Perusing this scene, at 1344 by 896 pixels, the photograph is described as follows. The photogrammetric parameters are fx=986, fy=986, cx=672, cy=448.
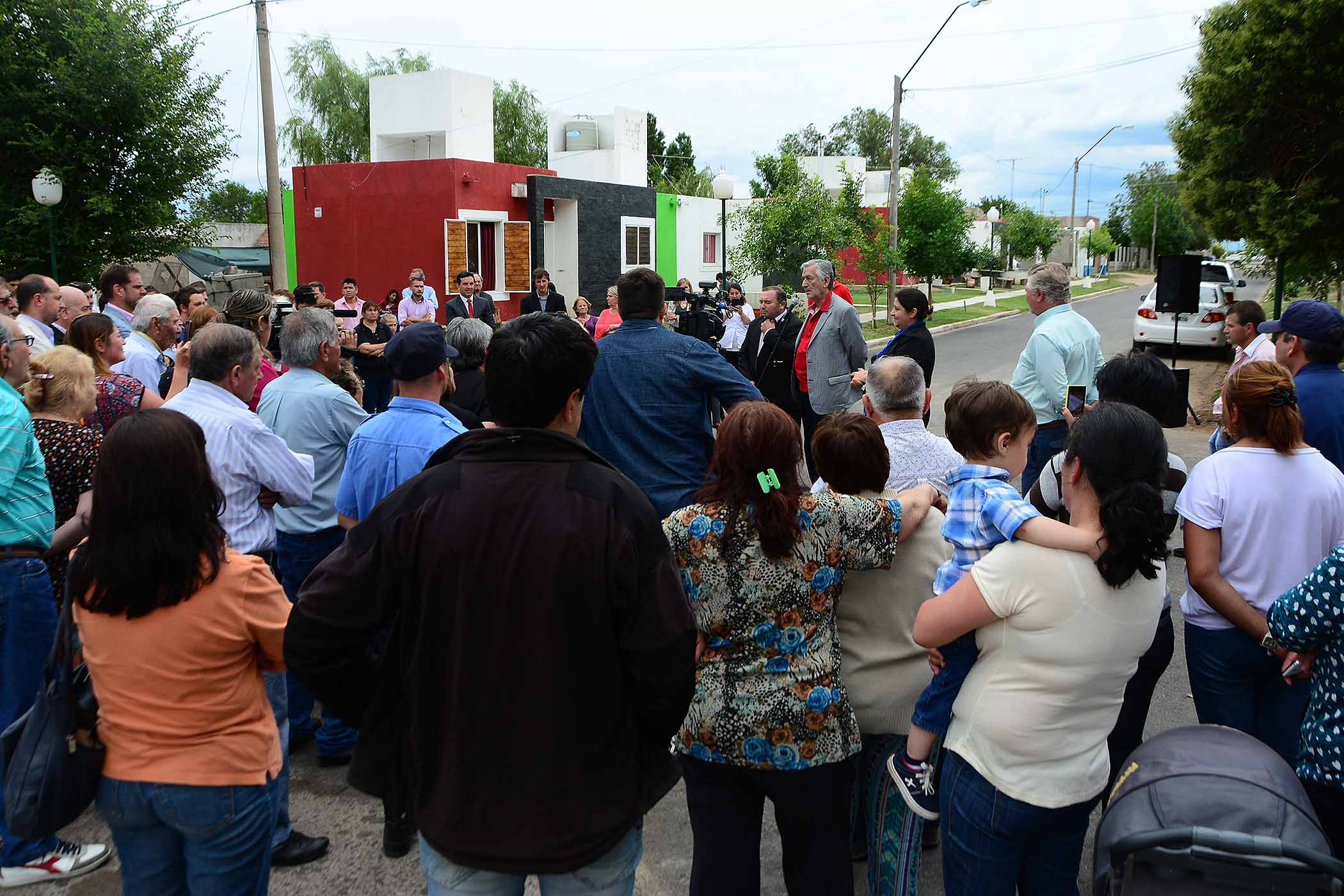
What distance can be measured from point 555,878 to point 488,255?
22548mm

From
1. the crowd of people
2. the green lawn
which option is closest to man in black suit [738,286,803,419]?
the crowd of people

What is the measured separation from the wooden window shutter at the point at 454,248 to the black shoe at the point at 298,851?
1923cm

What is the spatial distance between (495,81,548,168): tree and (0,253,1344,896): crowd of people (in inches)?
1608

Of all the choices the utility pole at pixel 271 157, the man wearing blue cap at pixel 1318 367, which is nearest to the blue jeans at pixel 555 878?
the man wearing blue cap at pixel 1318 367

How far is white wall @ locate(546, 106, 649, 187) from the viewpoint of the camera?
3058 centimetres

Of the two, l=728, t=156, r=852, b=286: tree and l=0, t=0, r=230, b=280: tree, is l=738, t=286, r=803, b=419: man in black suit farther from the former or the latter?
l=728, t=156, r=852, b=286: tree

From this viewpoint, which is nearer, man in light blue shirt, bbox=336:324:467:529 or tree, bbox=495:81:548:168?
man in light blue shirt, bbox=336:324:467:529

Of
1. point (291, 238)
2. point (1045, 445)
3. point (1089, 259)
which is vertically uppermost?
point (1089, 259)

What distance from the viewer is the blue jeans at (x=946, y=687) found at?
2479 mm

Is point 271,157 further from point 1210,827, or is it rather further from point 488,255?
point 1210,827

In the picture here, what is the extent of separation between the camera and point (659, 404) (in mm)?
4184

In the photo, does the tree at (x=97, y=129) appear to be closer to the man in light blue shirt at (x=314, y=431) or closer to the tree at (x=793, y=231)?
the man in light blue shirt at (x=314, y=431)

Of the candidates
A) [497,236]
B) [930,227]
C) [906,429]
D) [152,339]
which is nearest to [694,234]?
[930,227]

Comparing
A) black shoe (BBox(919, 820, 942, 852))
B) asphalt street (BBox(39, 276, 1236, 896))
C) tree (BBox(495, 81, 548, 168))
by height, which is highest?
tree (BBox(495, 81, 548, 168))
